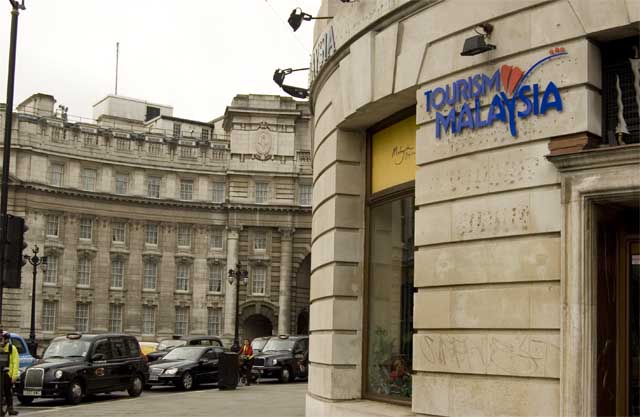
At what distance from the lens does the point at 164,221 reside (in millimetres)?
78875

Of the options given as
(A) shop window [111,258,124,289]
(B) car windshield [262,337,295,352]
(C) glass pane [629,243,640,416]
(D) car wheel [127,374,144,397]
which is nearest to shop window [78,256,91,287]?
(A) shop window [111,258,124,289]

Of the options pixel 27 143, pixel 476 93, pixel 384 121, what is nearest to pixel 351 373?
pixel 384 121

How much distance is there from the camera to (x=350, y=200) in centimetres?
1419

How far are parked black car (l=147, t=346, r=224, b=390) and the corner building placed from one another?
19.3 metres

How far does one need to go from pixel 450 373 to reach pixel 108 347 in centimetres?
1881

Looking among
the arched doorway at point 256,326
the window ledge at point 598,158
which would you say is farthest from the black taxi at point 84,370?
the arched doorway at point 256,326

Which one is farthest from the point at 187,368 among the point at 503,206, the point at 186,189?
the point at 186,189

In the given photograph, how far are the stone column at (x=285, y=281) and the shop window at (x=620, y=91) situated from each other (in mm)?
70534

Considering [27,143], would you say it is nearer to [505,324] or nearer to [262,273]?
[262,273]

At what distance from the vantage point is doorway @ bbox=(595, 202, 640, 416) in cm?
945

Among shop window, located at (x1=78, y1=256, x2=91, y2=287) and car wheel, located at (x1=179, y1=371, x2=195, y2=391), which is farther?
shop window, located at (x1=78, y1=256, x2=91, y2=287)

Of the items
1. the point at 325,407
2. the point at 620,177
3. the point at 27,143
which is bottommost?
the point at 325,407

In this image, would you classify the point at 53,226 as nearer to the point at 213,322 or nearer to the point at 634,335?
the point at 213,322

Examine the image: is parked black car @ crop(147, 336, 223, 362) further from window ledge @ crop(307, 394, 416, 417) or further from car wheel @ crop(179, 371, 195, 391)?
window ledge @ crop(307, 394, 416, 417)
